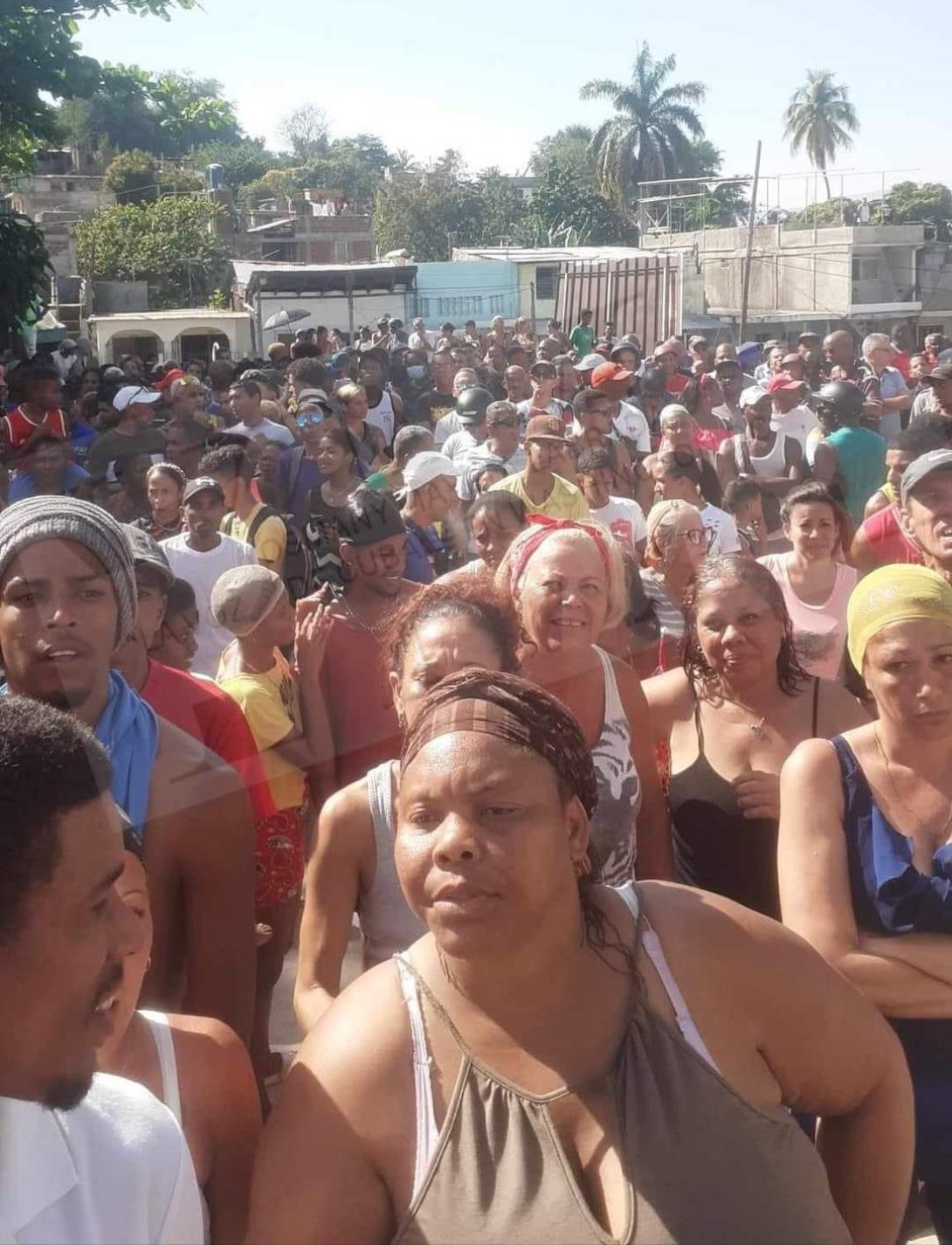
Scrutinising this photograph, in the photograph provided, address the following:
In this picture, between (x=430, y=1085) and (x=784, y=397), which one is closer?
(x=430, y=1085)

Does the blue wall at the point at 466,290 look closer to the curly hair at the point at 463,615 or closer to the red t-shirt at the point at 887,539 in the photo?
the red t-shirt at the point at 887,539

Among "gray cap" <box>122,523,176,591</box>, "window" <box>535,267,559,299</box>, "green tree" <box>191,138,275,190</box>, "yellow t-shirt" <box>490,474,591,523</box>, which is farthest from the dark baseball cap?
"green tree" <box>191,138,275,190</box>

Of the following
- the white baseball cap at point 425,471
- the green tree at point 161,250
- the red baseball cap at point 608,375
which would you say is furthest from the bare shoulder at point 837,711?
the green tree at point 161,250

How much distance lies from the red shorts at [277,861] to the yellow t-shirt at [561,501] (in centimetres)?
272

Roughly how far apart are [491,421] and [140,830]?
6411 millimetres

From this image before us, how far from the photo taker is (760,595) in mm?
3322

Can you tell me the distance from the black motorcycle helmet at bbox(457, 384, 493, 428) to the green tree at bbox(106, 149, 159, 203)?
36.4 meters

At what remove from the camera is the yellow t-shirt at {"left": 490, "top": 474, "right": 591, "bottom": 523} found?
20.4 feet

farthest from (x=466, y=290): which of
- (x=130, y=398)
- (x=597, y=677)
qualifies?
(x=597, y=677)

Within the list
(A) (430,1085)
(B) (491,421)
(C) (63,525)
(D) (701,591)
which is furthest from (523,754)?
(B) (491,421)

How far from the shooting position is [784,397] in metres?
8.62

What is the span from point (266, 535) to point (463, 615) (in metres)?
3.37

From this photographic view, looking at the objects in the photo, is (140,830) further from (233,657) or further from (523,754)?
(233,657)

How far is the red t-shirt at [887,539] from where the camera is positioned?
15.8ft
